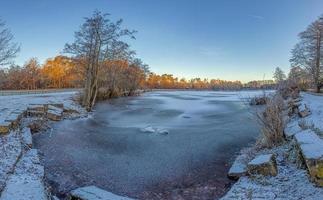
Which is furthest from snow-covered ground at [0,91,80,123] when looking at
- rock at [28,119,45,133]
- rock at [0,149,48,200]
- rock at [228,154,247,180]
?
rock at [228,154,247,180]

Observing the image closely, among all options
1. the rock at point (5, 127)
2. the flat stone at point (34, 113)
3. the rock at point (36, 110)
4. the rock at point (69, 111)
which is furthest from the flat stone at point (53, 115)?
the rock at point (5, 127)

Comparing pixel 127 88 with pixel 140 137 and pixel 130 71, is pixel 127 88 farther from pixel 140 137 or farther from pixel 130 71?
pixel 140 137

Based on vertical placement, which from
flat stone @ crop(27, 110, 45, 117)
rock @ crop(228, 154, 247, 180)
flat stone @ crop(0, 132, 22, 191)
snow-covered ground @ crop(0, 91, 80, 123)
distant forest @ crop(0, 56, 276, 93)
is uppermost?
distant forest @ crop(0, 56, 276, 93)

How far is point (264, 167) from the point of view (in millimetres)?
6250

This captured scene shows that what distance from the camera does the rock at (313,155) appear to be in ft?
17.1

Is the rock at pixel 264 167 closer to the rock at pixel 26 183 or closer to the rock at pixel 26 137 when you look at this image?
the rock at pixel 26 183

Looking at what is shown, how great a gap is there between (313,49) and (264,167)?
111 ft

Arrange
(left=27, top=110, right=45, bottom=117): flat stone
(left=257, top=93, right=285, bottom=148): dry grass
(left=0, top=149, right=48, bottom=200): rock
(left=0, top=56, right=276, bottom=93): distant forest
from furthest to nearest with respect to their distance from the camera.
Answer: (left=0, top=56, right=276, bottom=93): distant forest, (left=27, top=110, right=45, bottom=117): flat stone, (left=257, top=93, right=285, bottom=148): dry grass, (left=0, top=149, right=48, bottom=200): rock

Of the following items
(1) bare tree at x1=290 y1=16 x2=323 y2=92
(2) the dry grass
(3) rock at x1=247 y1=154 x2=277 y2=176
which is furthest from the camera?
(1) bare tree at x1=290 y1=16 x2=323 y2=92

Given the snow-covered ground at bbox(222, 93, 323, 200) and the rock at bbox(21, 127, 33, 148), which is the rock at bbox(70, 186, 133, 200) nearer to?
the snow-covered ground at bbox(222, 93, 323, 200)

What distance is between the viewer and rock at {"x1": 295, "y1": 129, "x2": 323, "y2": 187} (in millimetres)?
5204

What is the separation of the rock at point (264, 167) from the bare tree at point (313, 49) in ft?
97.3

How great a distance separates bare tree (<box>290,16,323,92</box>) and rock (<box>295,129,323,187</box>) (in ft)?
94.9

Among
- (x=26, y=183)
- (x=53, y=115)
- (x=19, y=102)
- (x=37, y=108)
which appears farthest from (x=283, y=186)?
(x=19, y=102)
